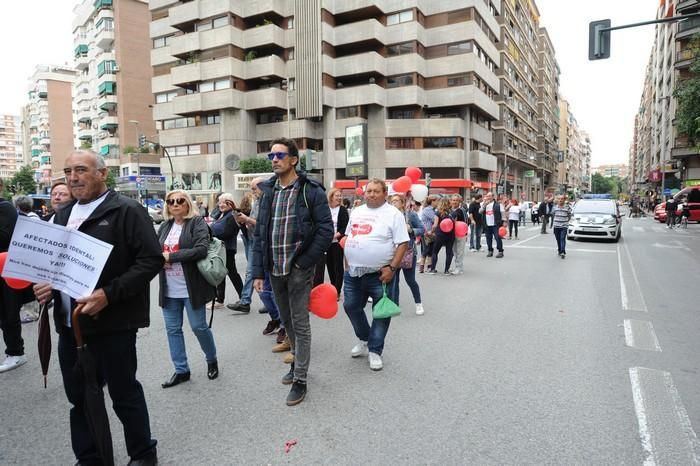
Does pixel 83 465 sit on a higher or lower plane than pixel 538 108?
lower

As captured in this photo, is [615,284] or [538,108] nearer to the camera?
[615,284]

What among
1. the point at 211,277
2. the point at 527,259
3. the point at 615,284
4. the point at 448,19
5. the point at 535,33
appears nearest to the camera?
the point at 211,277

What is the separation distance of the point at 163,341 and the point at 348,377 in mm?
2373

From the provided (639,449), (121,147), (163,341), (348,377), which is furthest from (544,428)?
(121,147)

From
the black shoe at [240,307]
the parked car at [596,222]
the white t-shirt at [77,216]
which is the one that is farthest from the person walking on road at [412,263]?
the parked car at [596,222]

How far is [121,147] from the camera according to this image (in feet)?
200

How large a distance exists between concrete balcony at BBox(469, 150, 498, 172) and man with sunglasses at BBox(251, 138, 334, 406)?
43.4 metres

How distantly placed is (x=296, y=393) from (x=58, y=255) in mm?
1992

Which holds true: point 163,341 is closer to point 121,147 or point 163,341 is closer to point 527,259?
point 527,259

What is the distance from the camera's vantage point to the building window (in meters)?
41.9

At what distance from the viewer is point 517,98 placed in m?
59.8

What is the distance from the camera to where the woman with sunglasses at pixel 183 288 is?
3.82 m

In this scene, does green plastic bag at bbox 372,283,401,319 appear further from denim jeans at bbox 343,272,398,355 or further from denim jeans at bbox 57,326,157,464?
denim jeans at bbox 57,326,157,464

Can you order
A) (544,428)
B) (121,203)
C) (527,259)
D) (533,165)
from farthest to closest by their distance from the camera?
1. (533,165)
2. (527,259)
3. (544,428)
4. (121,203)
